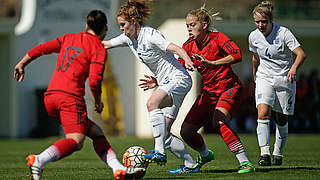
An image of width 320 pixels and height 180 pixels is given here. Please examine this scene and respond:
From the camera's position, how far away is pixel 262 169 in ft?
27.8

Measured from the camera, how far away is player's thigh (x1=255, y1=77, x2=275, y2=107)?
29.8 ft

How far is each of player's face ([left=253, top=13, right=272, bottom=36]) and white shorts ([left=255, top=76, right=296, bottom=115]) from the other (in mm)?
693

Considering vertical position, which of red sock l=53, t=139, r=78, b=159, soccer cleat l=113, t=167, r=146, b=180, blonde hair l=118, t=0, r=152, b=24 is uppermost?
blonde hair l=118, t=0, r=152, b=24

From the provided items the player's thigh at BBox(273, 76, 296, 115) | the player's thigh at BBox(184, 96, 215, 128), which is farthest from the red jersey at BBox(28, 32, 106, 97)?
the player's thigh at BBox(273, 76, 296, 115)

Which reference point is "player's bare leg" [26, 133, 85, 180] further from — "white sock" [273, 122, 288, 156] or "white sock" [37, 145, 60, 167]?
"white sock" [273, 122, 288, 156]

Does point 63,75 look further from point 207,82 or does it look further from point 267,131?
point 267,131

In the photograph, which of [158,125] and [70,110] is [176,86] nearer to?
[158,125]

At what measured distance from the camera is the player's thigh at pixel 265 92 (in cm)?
909

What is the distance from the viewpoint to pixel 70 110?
6.72 metres

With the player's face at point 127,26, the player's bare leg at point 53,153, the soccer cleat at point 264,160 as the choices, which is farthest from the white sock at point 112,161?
the soccer cleat at point 264,160

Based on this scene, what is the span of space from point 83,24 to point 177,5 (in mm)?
13428

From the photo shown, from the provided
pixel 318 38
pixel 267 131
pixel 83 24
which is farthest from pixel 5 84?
pixel 267 131

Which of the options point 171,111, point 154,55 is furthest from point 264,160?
point 154,55

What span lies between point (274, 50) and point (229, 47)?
1210 millimetres
